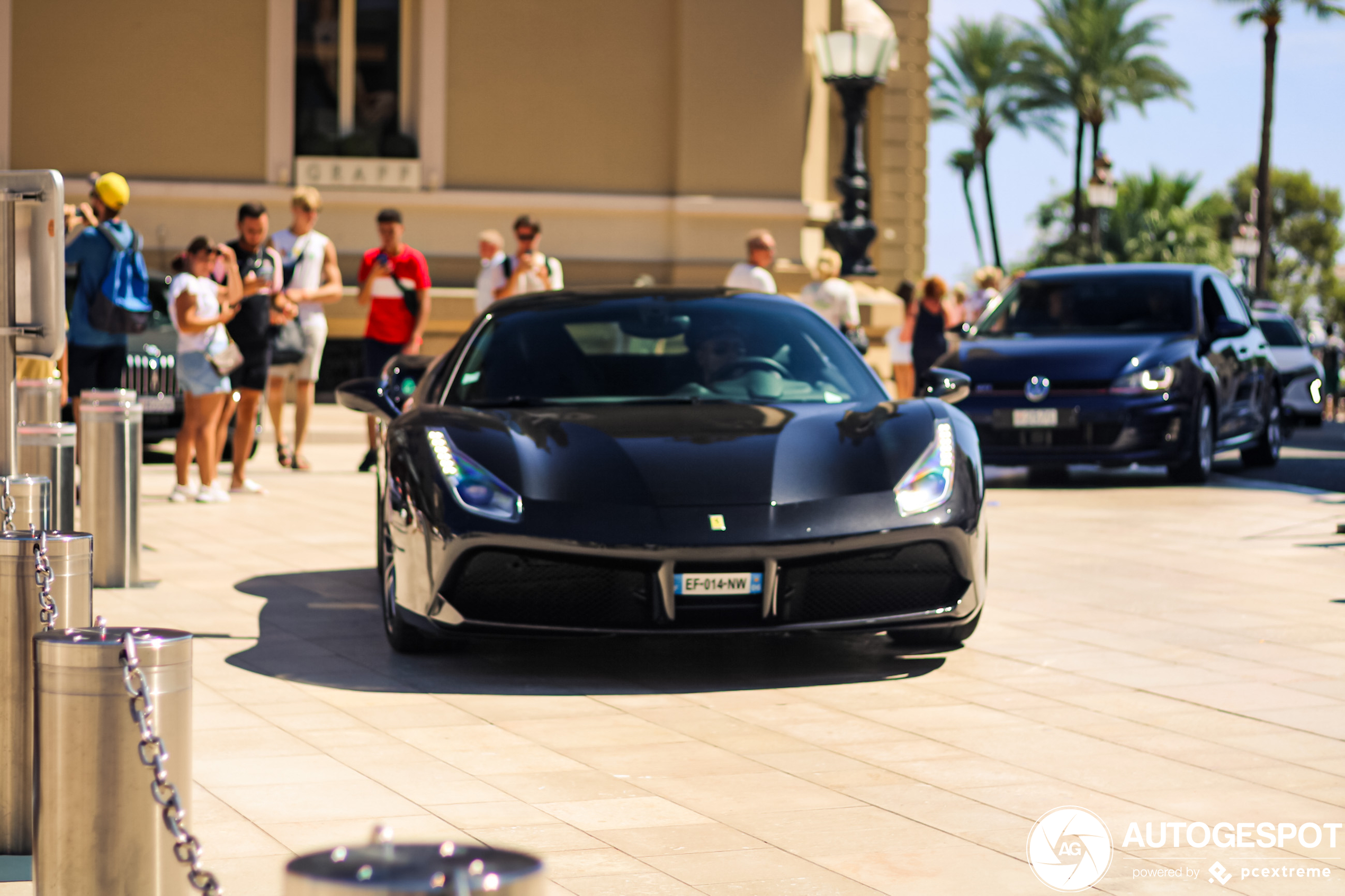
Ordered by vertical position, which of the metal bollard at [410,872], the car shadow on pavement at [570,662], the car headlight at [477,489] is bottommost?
the car shadow on pavement at [570,662]

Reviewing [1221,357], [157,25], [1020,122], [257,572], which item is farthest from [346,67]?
[1020,122]

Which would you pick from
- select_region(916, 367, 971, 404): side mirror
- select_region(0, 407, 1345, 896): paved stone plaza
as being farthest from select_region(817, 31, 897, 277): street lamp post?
select_region(916, 367, 971, 404): side mirror

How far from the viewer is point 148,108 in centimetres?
1955

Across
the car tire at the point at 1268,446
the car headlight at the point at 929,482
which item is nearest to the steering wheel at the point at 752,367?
the car headlight at the point at 929,482

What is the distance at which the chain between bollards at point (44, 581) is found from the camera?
12.7 ft

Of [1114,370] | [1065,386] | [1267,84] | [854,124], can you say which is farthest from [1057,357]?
[1267,84]

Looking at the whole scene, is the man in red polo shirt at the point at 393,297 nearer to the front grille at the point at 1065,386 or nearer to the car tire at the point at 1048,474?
the front grille at the point at 1065,386

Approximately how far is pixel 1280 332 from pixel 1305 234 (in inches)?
2796

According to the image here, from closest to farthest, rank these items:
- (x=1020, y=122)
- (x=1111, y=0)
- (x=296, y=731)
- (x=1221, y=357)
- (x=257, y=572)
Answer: (x=296, y=731)
(x=257, y=572)
(x=1221, y=357)
(x=1111, y=0)
(x=1020, y=122)

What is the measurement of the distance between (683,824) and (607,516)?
1.63 metres

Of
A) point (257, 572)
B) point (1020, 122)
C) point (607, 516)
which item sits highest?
point (1020, 122)

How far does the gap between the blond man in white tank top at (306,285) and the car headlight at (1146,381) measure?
17.8 ft

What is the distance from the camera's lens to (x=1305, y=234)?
89562mm

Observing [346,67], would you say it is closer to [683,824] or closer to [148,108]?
[148,108]
